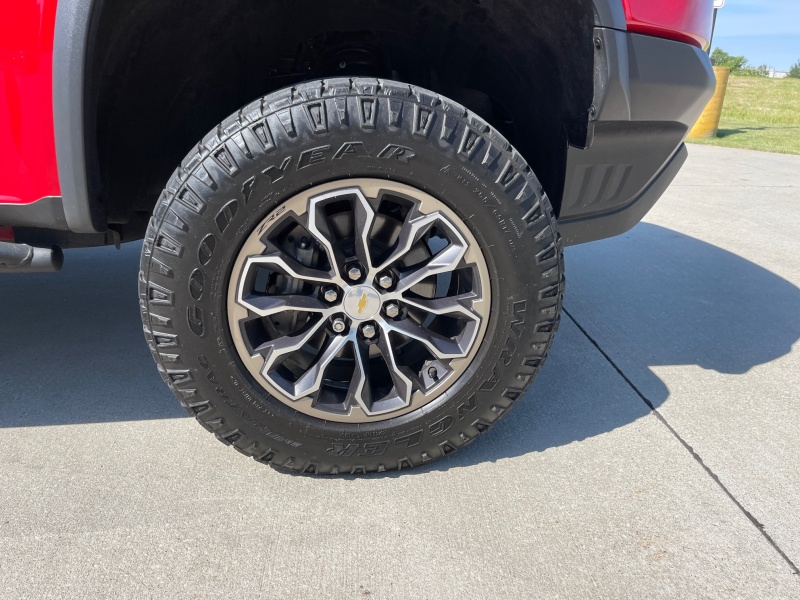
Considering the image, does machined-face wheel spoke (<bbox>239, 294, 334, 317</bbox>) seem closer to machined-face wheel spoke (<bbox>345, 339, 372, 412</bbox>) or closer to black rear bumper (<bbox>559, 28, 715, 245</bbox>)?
machined-face wheel spoke (<bbox>345, 339, 372, 412</bbox>)

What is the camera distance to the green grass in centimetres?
1172

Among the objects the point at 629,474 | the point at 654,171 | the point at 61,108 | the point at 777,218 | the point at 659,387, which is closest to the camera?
the point at 61,108

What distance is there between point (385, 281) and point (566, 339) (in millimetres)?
1356

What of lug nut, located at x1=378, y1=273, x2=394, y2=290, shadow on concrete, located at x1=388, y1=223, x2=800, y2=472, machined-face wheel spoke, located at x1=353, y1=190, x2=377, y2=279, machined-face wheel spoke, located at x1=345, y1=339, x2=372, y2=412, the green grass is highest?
machined-face wheel spoke, located at x1=353, y1=190, x2=377, y2=279

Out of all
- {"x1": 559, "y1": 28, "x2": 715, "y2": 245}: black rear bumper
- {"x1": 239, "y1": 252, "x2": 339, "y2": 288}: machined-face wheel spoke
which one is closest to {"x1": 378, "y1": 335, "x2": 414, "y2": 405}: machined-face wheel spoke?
{"x1": 239, "y1": 252, "x2": 339, "y2": 288}: machined-face wheel spoke

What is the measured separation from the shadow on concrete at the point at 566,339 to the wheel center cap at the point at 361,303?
→ 1.87 feet

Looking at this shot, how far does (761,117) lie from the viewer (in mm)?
18047

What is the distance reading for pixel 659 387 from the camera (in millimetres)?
2578

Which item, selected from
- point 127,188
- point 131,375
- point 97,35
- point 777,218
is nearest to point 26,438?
point 131,375

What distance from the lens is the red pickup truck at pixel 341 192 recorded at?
5.74 ft

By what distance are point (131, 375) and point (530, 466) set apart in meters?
1.57

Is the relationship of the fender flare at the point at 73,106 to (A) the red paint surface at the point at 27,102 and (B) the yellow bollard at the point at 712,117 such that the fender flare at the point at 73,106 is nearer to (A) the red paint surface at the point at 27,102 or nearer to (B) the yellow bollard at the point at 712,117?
(A) the red paint surface at the point at 27,102

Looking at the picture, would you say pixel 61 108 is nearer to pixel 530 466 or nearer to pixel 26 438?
pixel 26 438

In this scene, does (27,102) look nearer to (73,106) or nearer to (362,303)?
(73,106)
